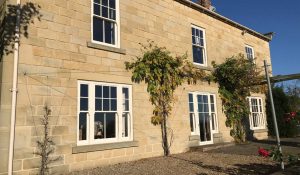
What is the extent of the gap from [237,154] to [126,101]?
4911 millimetres

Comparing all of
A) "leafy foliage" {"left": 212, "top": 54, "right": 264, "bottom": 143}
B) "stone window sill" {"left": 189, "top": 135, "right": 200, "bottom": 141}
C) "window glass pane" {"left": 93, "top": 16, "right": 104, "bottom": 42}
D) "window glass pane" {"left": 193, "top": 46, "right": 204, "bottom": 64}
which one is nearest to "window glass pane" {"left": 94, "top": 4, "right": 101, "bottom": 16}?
"window glass pane" {"left": 93, "top": 16, "right": 104, "bottom": 42}

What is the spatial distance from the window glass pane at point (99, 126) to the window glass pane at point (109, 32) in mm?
2836

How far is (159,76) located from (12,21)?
5.59m

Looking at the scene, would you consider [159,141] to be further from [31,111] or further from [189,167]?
[31,111]

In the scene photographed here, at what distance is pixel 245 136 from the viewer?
15102mm

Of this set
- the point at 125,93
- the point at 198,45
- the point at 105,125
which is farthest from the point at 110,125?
the point at 198,45

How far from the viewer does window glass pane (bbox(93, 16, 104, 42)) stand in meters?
9.62

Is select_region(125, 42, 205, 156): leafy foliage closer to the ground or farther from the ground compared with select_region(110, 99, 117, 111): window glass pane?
farther from the ground

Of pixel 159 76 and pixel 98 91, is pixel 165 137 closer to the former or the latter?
pixel 159 76

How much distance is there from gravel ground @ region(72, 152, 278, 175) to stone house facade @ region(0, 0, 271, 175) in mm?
685

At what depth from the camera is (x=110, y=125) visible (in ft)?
30.6

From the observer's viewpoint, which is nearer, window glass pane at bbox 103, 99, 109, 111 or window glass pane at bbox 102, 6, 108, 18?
window glass pane at bbox 103, 99, 109, 111

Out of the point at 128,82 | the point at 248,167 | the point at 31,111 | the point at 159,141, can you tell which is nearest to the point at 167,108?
the point at 159,141

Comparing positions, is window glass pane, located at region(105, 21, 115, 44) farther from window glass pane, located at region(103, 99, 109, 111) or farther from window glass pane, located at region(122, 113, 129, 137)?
window glass pane, located at region(122, 113, 129, 137)
